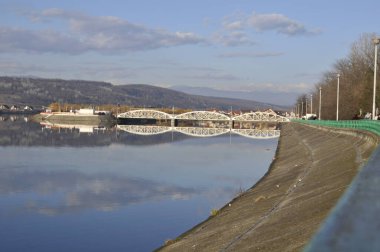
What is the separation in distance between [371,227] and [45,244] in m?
15.2

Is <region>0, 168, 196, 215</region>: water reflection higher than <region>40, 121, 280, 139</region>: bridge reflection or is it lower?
lower

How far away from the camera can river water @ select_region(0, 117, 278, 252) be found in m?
16.7

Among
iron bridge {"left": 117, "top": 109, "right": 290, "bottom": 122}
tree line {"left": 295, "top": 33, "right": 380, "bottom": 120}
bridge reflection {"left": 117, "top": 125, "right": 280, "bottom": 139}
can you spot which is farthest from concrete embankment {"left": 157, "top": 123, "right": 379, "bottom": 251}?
iron bridge {"left": 117, "top": 109, "right": 290, "bottom": 122}

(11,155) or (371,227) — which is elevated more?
(371,227)

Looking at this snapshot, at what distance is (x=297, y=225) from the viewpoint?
10.4 metres

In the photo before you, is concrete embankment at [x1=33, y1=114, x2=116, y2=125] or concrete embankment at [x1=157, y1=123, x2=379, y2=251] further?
concrete embankment at [x1=33, y1=114, x2=116, y2=125]

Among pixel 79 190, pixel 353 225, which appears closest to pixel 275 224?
pixel 353 225

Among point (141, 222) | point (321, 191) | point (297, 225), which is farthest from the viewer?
point (141, 222)

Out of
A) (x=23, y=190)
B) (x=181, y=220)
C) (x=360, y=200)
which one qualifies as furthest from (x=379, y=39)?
(x=360, y=200)

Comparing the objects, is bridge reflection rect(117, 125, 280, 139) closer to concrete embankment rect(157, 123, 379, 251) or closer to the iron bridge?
the iron bridge

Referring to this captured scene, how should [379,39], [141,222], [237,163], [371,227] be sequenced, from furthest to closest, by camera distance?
[237,163]
[379,39]
[141,222]
[371,227]

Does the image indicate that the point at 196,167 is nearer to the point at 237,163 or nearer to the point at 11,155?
the point at 237,163

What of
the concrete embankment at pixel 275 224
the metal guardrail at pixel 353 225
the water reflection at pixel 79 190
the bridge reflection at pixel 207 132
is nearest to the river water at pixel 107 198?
the water reflection at pixel 79 190

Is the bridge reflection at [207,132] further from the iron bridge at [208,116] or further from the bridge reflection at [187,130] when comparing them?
the iron bridge at [208,116]
